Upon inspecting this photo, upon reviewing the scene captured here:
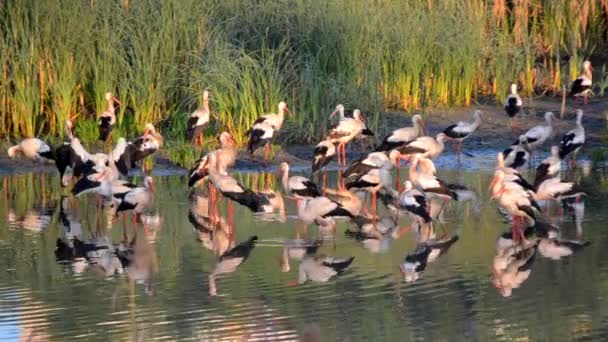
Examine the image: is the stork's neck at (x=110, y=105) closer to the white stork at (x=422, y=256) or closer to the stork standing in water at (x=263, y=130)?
the stork standing in water at (x=263, y=130)

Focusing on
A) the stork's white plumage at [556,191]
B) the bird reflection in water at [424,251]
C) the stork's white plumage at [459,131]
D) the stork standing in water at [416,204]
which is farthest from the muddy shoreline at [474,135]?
the bird reflection in water at [424,251]

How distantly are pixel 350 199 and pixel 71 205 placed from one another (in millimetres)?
3031

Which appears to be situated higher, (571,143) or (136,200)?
(136,200)

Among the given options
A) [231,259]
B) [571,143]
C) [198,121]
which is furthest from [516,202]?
[198,121]

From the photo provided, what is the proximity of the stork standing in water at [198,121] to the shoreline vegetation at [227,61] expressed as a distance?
0.26 metres

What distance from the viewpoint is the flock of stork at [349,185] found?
12539 millimetres

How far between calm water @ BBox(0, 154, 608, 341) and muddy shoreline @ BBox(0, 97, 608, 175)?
12.8 ft

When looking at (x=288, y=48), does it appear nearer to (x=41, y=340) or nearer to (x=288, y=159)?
(x=288, y=159)

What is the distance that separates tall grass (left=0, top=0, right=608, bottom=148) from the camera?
19078mm

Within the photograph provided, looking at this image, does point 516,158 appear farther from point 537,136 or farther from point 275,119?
point 275,119

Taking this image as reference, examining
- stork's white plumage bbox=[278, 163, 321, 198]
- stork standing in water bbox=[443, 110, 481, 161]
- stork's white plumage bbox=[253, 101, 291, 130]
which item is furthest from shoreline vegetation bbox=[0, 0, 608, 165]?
stork's white plumage bbox=[278, 163, 321, 198]

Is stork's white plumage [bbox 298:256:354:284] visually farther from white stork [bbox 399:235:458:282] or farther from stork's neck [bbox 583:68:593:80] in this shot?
stork's neck [bbox 583:68:593:80]

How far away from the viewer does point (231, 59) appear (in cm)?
1938

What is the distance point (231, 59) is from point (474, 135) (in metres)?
3.55
